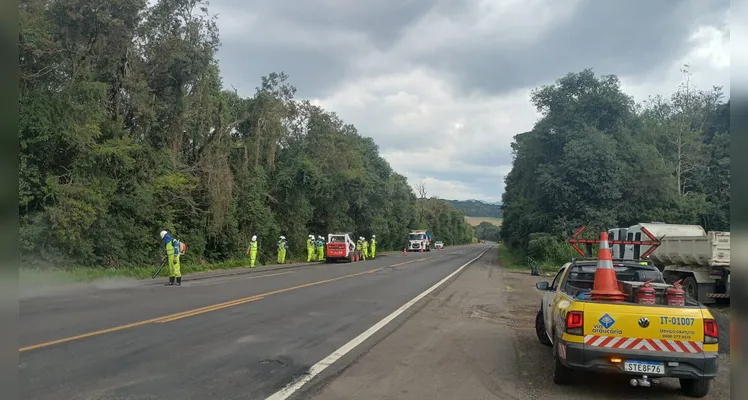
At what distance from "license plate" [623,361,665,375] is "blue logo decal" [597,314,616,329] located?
0.46 meters

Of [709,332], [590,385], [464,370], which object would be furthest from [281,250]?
[709,332]

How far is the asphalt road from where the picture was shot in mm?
6379

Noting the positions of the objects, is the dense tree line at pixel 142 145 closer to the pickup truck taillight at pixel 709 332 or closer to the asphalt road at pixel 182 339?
the asphalt road at pixel 182 339

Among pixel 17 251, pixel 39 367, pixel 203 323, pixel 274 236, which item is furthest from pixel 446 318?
pixel 274 236

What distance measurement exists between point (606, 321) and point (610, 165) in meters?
33.9

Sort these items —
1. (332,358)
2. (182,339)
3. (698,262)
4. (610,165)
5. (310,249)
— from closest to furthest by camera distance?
1. (332,358)
2. (182,339)
3. (698,262)
4. (610,165)
5. (310,249)

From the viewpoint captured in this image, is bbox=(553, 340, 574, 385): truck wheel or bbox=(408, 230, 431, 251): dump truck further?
bbox=(408, 230, 431, 251): dump truck

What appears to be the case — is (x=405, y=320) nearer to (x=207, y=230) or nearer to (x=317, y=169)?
(x=207, y=230)

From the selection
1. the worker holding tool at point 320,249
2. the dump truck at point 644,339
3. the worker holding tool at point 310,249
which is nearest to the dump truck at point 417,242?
the worker holding tool at point 320,249

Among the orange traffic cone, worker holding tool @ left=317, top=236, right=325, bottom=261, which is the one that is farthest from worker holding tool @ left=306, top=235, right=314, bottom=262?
the orange traffic cone

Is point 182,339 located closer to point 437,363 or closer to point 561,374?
point 437,363

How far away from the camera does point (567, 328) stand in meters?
6.44

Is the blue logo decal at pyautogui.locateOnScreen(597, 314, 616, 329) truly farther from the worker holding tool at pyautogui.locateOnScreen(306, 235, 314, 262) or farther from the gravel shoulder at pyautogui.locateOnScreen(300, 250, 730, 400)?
the worker holding tool at pyautogui.locateOnScreen(306, 235, 314, 262)

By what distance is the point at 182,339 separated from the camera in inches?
353
